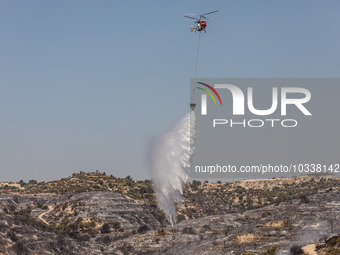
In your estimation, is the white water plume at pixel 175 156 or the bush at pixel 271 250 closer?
the bush at pixel 271 250

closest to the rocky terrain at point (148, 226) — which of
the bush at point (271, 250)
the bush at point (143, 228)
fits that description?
the bush at point (143, 228)

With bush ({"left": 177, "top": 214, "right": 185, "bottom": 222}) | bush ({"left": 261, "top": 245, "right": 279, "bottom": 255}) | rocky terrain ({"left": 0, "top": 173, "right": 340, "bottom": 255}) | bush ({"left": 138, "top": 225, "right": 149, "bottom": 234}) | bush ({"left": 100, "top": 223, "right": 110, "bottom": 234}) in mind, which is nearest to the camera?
bush ({"left": 261, "top": 245, "right": 279, "bottom": 255})

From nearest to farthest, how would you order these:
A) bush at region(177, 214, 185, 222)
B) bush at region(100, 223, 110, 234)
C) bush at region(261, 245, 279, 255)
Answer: bush at region(261, 245, 279, 255) → bush at region(100, 223, 110, 234) → bush at region(177, 214, 185, 222)

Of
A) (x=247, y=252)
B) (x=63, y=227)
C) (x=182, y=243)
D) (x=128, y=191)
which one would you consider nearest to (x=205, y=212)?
(x=128, y=191)

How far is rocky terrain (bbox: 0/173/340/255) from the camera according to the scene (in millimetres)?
97688

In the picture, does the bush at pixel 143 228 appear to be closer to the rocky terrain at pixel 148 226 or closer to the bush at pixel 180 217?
the rocky terrain at pixel 148 226

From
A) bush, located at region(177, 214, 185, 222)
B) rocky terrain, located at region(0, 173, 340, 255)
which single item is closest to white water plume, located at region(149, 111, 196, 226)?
rocky terrain, located at region(0, 173, 340, 255)

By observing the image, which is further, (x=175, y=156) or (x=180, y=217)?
(x=180, y=217)

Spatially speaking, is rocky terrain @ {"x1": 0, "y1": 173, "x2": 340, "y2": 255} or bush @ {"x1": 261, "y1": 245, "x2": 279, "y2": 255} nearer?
bush @ {"x1": 261, "y1": 245, "x2": 279, "y2": 255}

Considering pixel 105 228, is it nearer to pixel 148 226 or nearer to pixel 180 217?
pixel 148 226

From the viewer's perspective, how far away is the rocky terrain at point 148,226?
97.7m

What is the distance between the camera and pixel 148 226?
14775 centimetres

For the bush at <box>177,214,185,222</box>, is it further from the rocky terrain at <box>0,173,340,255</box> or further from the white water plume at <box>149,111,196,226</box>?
the white water plume at <box>149,111,196,226</box>

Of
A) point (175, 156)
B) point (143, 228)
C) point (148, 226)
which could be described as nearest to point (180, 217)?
point (148, 226)
